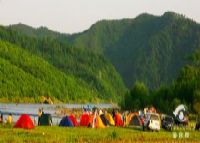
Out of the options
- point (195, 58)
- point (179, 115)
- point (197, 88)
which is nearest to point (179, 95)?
point (197, 88)

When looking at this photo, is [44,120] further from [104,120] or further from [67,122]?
[104,120]

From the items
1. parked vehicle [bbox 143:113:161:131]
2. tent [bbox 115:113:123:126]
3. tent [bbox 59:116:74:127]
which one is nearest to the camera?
parked vehicle [bbox 143:113:161:131]

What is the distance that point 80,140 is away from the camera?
117ft

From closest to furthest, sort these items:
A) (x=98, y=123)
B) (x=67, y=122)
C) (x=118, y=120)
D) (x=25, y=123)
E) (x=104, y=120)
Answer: (x=25, y=123), (x=98, y=123), (x=67, y=122), (x=104, y=120), (x=118, y=120)

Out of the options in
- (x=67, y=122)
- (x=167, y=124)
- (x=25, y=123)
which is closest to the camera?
(x=25, y=123)

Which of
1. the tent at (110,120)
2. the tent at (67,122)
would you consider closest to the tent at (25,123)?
the tent at (67,122)

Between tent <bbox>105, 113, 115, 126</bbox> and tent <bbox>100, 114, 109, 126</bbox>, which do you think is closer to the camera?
tent <bbox>100, 114, 109, 126</bbox>

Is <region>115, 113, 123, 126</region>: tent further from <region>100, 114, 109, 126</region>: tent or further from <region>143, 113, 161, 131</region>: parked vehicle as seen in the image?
<region>143, 113, 161, 131</region>: parked vehicle

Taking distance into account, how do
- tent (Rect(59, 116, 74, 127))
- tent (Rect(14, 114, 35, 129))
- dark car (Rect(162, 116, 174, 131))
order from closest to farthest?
tent (Rect(14, 114, 35, 129))
dark car (Rect(162, 116, 174, 131))
tent (Rect(59, 116, 74, 127))

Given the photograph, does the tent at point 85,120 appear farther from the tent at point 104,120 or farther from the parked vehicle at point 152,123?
the parked vehicle at point 152,123

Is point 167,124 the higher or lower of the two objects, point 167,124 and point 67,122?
the lower

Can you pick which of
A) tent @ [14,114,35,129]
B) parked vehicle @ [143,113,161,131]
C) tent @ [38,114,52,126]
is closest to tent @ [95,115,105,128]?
parked vehicle @ [143,113,161,131]

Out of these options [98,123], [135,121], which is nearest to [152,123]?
[98,123]

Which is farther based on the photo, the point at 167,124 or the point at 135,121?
the point at 135,121
